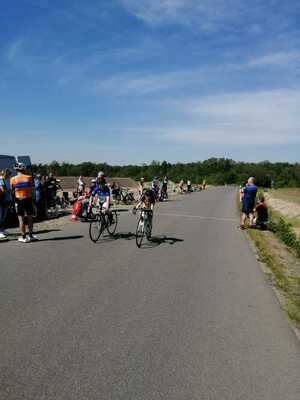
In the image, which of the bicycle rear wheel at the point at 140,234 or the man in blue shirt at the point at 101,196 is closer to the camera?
the bicycle rear wheel at the point at 140,234

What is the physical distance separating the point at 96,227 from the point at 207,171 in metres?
159

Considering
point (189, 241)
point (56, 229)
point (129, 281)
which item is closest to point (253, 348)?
point (129, 281)

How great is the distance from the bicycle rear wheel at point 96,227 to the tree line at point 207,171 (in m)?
94.5

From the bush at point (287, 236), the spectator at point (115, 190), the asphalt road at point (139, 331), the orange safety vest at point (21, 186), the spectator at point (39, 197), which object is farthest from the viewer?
the spectator at point (115, 190)

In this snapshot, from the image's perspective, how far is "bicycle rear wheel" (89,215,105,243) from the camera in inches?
455

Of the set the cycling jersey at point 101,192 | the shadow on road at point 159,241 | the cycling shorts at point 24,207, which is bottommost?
the shadow on road at point 159,241

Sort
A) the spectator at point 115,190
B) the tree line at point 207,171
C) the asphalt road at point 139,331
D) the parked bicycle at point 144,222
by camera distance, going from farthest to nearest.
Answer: the tree line at point 207,171 < the spectator at point 115,190 < the parked bicycle at point 144,222 < the asphalt road at point 139,331

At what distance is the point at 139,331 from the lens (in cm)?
496

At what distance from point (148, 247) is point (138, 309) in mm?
5366

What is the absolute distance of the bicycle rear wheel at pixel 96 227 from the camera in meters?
11.6

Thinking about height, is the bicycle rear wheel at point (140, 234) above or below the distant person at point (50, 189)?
below

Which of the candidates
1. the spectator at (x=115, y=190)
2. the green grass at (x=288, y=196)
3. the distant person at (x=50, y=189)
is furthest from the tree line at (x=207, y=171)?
the distant person at (x=50, y=189)

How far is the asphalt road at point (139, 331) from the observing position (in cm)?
371

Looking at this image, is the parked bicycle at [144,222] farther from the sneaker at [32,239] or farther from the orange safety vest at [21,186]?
the orange safety vest at [21,186]
